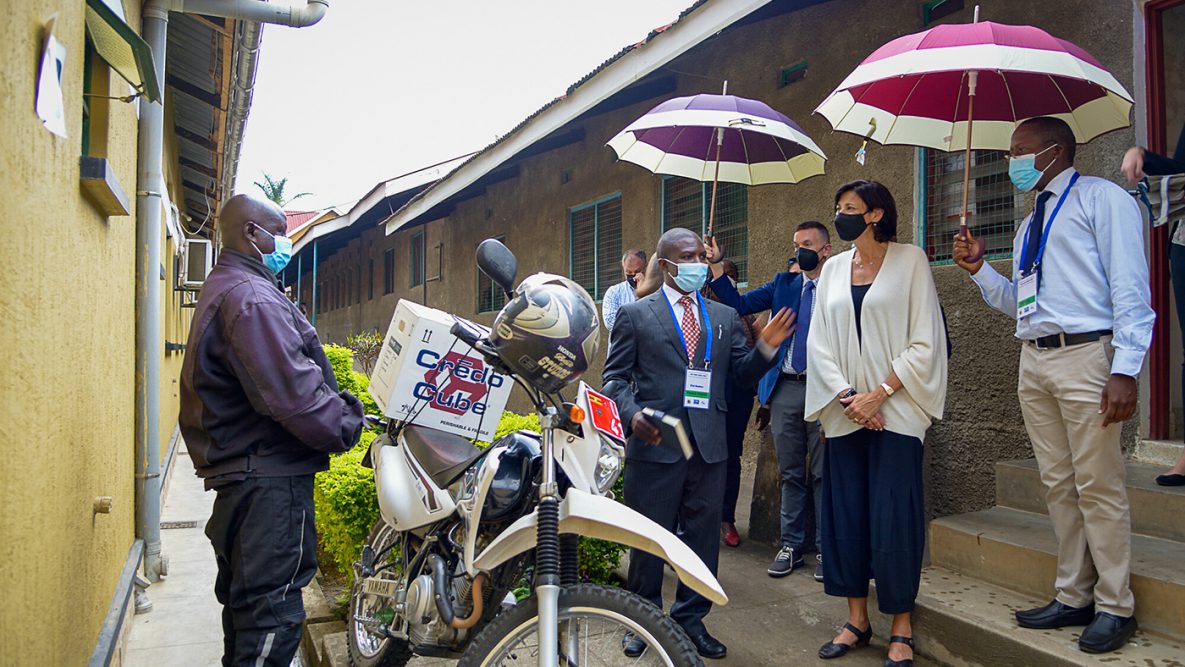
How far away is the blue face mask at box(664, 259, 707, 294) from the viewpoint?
3.59 meters

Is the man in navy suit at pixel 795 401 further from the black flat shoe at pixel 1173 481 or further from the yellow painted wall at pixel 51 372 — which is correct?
the yellow painted wall at pixel 51 372

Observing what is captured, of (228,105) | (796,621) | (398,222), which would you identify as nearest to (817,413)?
(796,621)

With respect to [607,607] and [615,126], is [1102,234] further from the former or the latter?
[615,126]

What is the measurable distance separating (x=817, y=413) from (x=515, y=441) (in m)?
1.53

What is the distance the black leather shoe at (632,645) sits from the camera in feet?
7.03

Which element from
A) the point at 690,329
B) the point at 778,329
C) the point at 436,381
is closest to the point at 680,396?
the point at 690,329

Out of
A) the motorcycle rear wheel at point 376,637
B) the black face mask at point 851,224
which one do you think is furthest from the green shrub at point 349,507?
the black face mask at point 851,224

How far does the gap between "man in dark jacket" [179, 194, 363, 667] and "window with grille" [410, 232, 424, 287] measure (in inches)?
593

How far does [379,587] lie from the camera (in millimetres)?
3143

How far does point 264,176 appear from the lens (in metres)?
59.2

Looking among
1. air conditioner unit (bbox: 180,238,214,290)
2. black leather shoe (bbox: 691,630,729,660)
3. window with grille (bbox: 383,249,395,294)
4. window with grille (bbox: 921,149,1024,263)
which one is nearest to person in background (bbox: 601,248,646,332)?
window with grille (bbox: 921,149,1024,263)

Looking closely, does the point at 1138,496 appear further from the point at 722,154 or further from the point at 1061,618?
the point at 722,154

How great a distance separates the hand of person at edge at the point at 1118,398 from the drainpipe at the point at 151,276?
178 inches

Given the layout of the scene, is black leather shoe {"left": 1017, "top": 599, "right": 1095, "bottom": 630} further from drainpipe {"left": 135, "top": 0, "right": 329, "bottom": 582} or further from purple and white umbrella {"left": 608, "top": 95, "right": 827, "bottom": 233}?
drainpipe {"left": 135, "top": 0, "right": 329, "bottom": 582}
